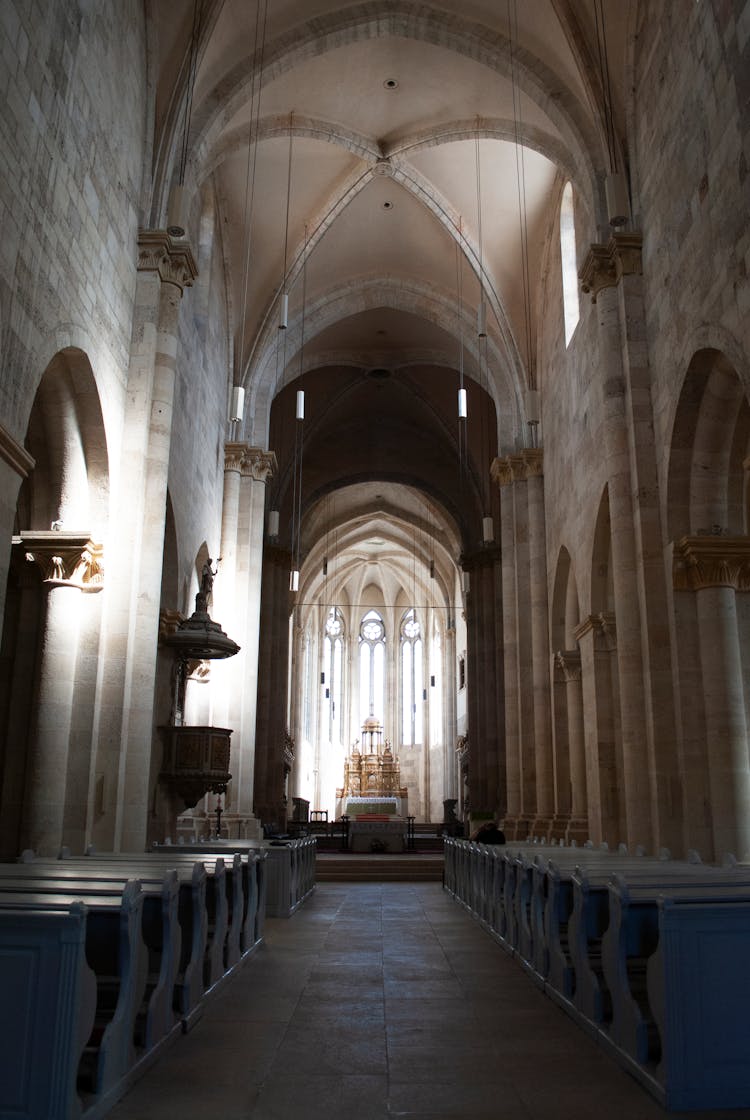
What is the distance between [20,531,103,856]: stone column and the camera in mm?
10297

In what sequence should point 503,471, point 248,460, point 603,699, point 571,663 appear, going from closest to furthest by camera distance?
point 603,699, point 571,663, point 503,471, point 248,460

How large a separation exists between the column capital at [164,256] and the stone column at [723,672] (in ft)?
24.2

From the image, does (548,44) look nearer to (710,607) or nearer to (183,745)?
(710,607)

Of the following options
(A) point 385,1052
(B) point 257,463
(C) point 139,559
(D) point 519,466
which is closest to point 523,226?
(D) point 519,466

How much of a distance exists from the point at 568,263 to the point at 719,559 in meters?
8.56

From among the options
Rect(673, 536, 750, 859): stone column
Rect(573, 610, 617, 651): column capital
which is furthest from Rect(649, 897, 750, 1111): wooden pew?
Rect(573, 610, 617, 651): column capital

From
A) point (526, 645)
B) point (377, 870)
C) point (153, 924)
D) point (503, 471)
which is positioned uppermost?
point (503, 471)

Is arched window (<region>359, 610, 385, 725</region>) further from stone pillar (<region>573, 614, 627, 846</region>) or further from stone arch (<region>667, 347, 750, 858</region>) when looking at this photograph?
stone arch (<region>667, 347, 750, 858</region>)

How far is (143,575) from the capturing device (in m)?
12.0

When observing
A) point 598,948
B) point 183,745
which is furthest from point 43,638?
point 598,948

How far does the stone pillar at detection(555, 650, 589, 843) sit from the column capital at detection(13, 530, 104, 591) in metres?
9.32

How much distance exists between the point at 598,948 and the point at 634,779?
5.33 meters

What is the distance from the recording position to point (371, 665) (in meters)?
48.0

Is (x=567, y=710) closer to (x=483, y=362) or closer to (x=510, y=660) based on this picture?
(x=510, y=660)
